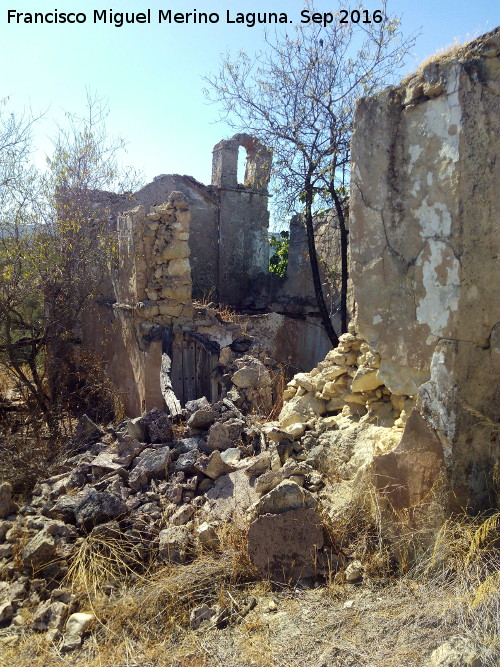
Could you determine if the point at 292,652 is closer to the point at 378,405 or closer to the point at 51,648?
the point at 51,648

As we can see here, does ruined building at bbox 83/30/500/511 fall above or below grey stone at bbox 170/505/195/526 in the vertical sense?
above

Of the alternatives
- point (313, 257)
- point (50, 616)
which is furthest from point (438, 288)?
point (313, 257)

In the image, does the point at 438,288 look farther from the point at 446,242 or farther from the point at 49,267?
the point at 49,267

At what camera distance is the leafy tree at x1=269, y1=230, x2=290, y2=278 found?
13534 millimetres

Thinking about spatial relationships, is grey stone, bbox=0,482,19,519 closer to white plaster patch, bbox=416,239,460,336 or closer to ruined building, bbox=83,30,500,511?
ruined building, bbox=83,30,500,511

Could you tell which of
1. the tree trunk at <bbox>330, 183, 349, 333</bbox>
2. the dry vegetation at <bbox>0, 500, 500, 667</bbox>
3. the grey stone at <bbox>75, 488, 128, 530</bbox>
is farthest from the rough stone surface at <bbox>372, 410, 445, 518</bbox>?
the tree trunk at <bbox>330, 183, 349, 333</bbox>

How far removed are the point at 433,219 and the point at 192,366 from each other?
4.81m

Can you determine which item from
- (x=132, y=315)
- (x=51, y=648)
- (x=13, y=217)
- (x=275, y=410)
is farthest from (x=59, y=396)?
(x=51, y=648)

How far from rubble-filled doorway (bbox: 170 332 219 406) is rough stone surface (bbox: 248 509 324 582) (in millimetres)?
3935

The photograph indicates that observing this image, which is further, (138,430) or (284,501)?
(138,430)

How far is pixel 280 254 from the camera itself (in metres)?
13.7

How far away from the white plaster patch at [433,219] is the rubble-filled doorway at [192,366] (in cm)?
424

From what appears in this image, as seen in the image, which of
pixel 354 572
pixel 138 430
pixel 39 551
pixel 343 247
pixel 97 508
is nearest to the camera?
pixel 354 572

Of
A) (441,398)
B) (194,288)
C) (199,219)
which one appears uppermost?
(199,219)
